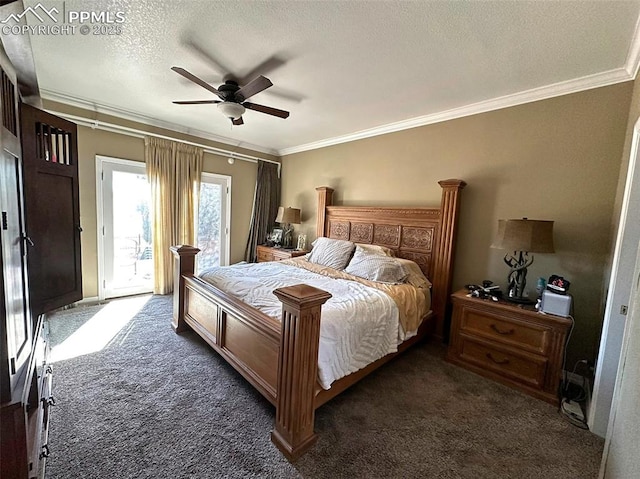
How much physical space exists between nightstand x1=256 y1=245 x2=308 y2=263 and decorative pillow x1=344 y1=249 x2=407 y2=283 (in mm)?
1319

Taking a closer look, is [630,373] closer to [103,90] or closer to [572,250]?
A: [572,250]

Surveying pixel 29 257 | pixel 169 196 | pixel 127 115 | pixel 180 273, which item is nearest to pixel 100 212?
pixel 169 196

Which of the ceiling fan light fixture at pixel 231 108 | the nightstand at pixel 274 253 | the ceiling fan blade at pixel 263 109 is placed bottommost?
the nightstand at pixel 274 253

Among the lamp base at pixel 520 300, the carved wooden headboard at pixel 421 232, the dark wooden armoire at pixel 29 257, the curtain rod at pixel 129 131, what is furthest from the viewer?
the curtain rod at pixel 129 131

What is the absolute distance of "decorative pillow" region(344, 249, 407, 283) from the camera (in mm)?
2807

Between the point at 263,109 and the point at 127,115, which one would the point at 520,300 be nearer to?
the point at 263,109

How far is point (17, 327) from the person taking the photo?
1172mm

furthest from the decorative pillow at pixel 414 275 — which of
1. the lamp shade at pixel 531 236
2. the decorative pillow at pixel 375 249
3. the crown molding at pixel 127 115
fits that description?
the crown molding at pixel 127 115

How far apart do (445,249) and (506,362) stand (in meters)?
1.18

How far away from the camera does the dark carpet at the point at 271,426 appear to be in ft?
4.76

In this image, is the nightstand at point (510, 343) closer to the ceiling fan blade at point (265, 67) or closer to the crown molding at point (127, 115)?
the ceiling fan blade at point (265, 67)

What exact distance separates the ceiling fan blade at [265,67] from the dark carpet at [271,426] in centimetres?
263

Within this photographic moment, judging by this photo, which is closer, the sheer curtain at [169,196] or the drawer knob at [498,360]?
the drawer knob at [498,360]

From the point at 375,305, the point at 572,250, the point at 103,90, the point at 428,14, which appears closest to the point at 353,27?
the point at 428,14
